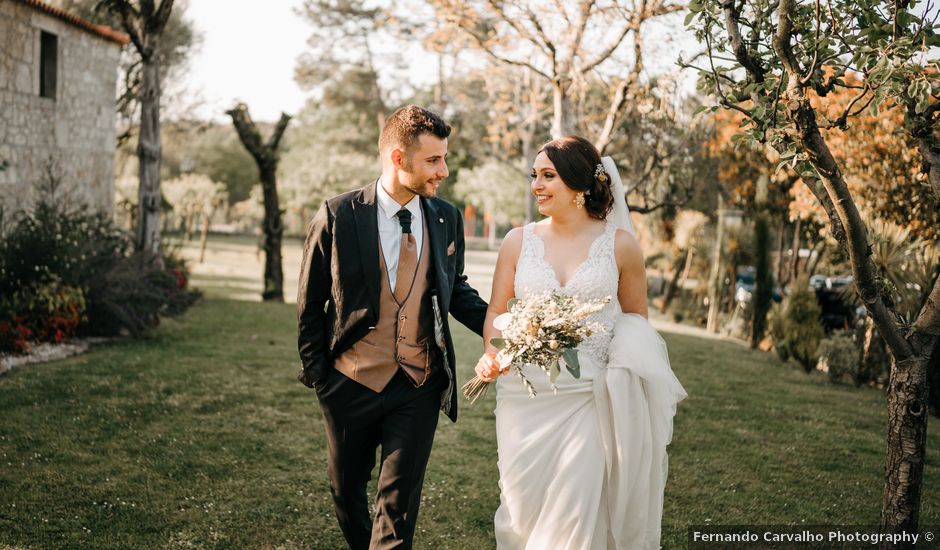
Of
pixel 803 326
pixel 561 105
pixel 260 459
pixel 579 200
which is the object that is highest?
pixel 561 105

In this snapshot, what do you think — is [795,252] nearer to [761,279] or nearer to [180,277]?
[761,279]

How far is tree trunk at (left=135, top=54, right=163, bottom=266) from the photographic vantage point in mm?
14422

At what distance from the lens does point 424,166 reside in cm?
353

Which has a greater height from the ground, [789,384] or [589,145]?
[589,145]

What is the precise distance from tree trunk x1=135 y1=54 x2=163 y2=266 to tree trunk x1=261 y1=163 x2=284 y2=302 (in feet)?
8.00

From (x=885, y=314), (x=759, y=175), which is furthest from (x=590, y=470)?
(x=759, y=175)

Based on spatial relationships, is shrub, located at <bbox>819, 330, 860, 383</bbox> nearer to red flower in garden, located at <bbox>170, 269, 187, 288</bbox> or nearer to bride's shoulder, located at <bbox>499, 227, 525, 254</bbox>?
bride's shoulder, located at <bbox>499, 227, 525, 254</bbox>

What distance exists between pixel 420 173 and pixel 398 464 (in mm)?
1324

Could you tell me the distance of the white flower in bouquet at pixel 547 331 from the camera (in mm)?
3240

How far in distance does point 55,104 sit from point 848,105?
14403mm

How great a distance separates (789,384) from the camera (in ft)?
35.2

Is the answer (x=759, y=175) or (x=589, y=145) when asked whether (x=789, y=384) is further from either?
(x=759, y=175)

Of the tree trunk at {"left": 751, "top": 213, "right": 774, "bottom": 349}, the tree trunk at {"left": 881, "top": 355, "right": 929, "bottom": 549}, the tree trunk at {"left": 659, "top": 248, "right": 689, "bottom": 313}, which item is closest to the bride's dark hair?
the tree trunk at {"left": 881, "top": 355, "right": 929, "bottom": 549}

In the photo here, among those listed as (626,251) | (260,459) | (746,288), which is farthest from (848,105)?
(746,288)
